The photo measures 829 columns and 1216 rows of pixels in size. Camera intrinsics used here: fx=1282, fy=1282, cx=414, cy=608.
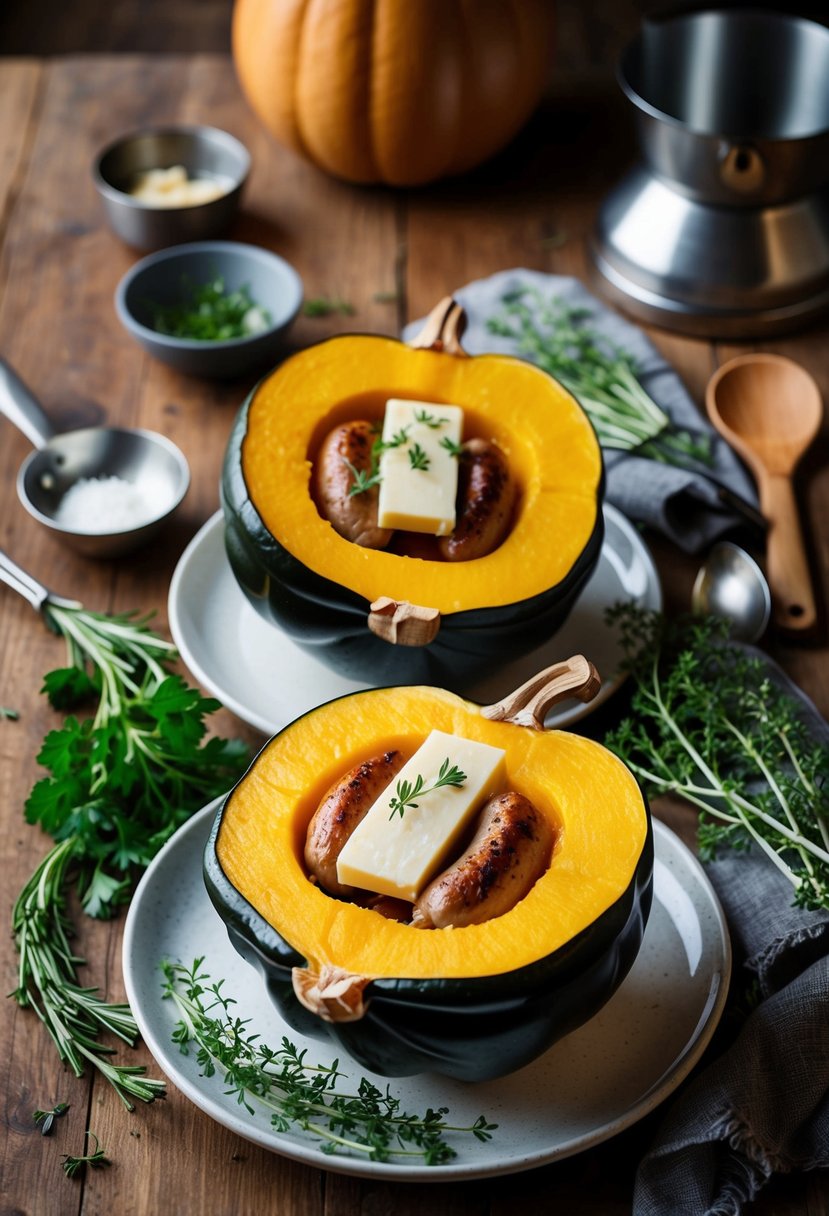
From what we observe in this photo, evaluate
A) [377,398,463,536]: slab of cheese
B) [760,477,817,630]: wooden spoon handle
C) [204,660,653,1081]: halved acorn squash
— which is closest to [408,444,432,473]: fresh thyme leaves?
[377,398,463,536]: slab of cheese

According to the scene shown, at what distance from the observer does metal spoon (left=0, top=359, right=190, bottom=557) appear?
86.4 inches

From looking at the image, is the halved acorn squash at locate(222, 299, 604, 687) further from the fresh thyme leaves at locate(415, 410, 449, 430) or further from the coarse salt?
the coarse salt

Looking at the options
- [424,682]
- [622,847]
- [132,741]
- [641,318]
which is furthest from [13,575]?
[641,318]

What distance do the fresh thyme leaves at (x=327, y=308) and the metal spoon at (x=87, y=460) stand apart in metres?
0.54

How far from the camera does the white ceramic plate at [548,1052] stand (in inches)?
52.2

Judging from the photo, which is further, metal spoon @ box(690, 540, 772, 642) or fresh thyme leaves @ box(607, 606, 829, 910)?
metal spoon @ box(690, 540, 772, 642)

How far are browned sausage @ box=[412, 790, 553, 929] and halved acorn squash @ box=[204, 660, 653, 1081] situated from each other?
18 mm

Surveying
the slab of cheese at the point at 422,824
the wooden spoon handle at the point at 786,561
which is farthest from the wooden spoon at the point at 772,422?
the slab of cheese at the point at 422,824

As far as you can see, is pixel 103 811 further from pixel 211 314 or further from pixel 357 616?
pixel 211 314

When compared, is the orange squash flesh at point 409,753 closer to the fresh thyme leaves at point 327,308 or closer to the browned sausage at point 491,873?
the browned sausage at point 491,873

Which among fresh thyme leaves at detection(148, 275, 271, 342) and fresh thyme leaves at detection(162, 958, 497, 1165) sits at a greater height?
fresh thyme leaves at detection(148, 275, 271, 342)

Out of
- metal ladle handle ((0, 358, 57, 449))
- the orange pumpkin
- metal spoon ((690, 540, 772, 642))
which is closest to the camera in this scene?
metal spoon ((690, 540, 772, 642))

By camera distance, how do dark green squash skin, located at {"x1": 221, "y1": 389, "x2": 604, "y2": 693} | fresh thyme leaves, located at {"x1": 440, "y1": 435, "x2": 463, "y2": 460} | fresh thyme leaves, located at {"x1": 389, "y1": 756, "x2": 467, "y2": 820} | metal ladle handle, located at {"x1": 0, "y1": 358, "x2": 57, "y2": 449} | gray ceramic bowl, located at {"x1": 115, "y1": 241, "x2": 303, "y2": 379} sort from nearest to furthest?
fresh thyme leaves, located at {"x1": 389, "y1": 756, "x2": 467, "y2": 820}
dark green squash skin, located at {"x1": 221, "y1": 389, "x2": 604, "y2": 693}
fresh thyme leaves, located at {"x1": 440, "y1": 435, "x2": 463, "y2": 460}
metal ladle handle, located at {"x1": 0, "y1": 358, "x2": 57, "y2": 449}
gray ceramic bowl, located at {"x1": 115, "y1": 241, "x2": 303, "y2": 379}

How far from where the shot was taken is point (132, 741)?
5.68 ft
